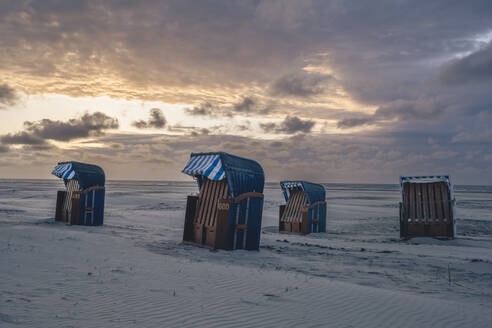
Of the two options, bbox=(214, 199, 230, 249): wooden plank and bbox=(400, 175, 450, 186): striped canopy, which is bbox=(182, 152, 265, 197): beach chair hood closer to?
bbox=(214, 199, 230, 249): wooden plank

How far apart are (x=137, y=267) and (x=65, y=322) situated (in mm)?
3338

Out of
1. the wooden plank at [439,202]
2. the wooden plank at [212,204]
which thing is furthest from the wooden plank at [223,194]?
the wooden plank at [439,202]

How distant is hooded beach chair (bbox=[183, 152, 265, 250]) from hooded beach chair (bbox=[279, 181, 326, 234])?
5.76 m

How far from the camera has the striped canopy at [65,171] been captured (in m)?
16.7

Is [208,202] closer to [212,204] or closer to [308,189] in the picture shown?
[212,204]

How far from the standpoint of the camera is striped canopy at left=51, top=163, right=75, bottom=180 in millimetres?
16716

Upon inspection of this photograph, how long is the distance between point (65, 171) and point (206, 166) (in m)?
9.96

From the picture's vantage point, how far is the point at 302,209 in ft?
57.0

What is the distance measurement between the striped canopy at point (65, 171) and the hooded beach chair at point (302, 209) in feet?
35.7

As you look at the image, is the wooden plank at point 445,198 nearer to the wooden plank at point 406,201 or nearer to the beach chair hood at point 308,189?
the wooden plank at point 406,201

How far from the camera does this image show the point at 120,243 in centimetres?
1138

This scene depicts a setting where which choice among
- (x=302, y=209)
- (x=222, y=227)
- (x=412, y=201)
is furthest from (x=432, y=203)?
(x=222, y=227)

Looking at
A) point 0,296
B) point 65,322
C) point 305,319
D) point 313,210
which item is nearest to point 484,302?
point 305,319

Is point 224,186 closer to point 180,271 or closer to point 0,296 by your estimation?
point 180,271
